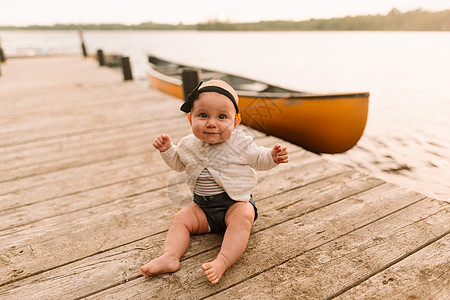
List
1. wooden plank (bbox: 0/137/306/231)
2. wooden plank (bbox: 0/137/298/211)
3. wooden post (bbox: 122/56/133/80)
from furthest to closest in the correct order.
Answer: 1. wooden post (bbox: 122/56/133/80)
2. wooden plank (bbox: 0/137/298/211)
3. wooden plank (bbox: 0/137/306/231)

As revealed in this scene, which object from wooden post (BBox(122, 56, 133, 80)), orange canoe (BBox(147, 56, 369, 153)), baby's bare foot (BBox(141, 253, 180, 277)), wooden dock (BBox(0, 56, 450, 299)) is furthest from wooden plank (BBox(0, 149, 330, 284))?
wooden post (BBox(122, 56, 133, 80))

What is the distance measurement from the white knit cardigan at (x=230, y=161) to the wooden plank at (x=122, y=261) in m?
0.39

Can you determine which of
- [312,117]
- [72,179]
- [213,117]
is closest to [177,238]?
[213,117]

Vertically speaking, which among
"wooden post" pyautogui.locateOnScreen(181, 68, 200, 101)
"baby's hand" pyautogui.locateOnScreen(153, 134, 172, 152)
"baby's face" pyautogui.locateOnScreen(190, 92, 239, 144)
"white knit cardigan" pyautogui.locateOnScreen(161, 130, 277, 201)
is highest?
"baby's face" pyautogui.locateOnScreen(190, 92, 239, 144)

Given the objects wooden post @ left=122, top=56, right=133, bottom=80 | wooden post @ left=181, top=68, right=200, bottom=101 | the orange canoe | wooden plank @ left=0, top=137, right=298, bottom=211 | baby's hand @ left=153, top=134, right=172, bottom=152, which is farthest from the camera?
wooden post @ left=122, top=56, right=133, bottom=80

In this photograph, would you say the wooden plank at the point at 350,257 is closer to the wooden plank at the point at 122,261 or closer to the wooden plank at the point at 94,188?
the wooden plank at the point at 122,261

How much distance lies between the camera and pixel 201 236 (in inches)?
78.8

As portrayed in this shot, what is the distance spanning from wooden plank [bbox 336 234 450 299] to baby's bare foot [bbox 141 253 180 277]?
3.00ft

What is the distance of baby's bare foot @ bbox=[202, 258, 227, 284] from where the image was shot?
1.52 meters

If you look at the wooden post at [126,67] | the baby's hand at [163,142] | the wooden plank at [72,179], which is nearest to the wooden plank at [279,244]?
the baby's hand at [163,142]

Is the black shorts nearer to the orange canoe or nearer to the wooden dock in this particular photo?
the wooden dock

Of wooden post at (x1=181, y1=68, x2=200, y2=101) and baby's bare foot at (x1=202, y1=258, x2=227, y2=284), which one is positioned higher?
wooden post at (x1=181, y1=68, x2=200, y2=101)

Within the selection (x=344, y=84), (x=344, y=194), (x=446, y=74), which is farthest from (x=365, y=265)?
(x=446, y=74)

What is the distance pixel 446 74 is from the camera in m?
17.0
